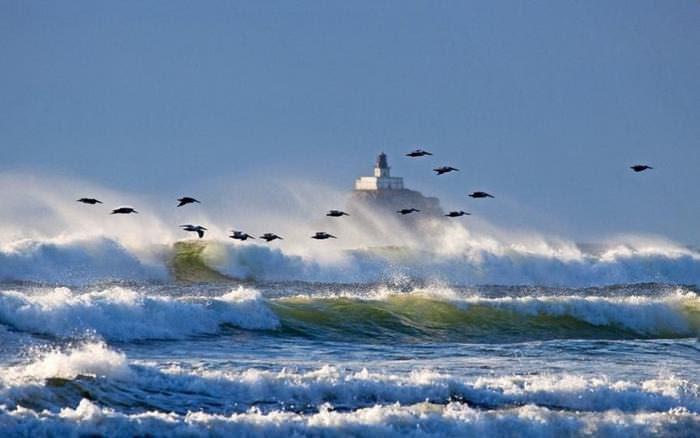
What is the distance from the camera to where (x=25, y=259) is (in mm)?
53656

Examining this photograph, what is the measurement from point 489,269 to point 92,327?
39.6 m

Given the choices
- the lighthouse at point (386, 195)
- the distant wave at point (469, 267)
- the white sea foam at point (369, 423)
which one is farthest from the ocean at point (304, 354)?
the lighthouse at point (386, 195)

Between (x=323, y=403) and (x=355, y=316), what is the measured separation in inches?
612

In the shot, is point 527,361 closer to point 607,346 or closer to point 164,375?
point 607,346

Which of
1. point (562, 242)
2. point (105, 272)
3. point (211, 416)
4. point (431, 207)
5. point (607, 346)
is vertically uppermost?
point (431, 207)

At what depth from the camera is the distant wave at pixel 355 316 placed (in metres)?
32.2

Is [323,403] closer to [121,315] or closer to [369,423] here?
[369,423]

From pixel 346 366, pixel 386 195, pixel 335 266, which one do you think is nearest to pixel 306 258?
pixel 335 266

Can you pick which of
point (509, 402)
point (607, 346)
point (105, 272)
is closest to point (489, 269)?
point (105, 272)

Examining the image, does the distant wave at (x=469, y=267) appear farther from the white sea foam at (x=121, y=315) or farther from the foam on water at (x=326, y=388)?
the foam on water at (x=326, y=388)

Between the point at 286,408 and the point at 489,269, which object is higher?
the point at 489,269

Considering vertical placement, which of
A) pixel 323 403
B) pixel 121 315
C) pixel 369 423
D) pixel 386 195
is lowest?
pixel 369 423

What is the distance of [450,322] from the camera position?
4003cm

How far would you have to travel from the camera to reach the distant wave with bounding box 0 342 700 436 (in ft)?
66.8
